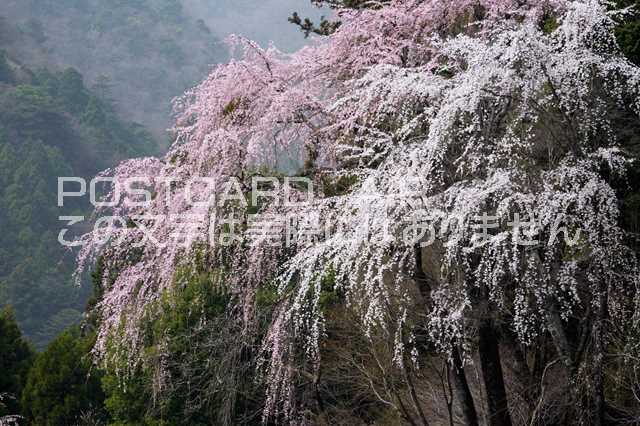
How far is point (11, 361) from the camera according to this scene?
1276 centimetres

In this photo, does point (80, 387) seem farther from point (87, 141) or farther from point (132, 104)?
point (132, 104)

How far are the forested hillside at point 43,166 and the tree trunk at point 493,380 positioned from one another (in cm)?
2474

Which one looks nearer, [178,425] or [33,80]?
[178,425]

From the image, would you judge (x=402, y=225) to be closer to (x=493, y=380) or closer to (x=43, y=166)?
(x=493, y=380)

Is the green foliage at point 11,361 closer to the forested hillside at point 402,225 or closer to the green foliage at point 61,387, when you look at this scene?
the green foliage at point 61,387

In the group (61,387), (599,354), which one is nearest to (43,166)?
(61,387)

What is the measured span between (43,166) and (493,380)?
34318 millimetres

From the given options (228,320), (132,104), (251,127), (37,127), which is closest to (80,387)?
(228,320)

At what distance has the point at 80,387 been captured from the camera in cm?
1108

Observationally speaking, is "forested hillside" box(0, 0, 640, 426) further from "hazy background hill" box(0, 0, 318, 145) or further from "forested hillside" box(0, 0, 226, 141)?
"forested hillside" box(0, 0, 226, 141)

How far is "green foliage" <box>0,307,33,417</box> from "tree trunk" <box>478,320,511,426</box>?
914cm

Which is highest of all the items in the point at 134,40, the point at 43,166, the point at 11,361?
the point at 134,40

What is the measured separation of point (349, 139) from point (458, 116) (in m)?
1.54

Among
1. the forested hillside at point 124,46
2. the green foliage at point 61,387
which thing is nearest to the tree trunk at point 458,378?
the green foliage at point 61,387
